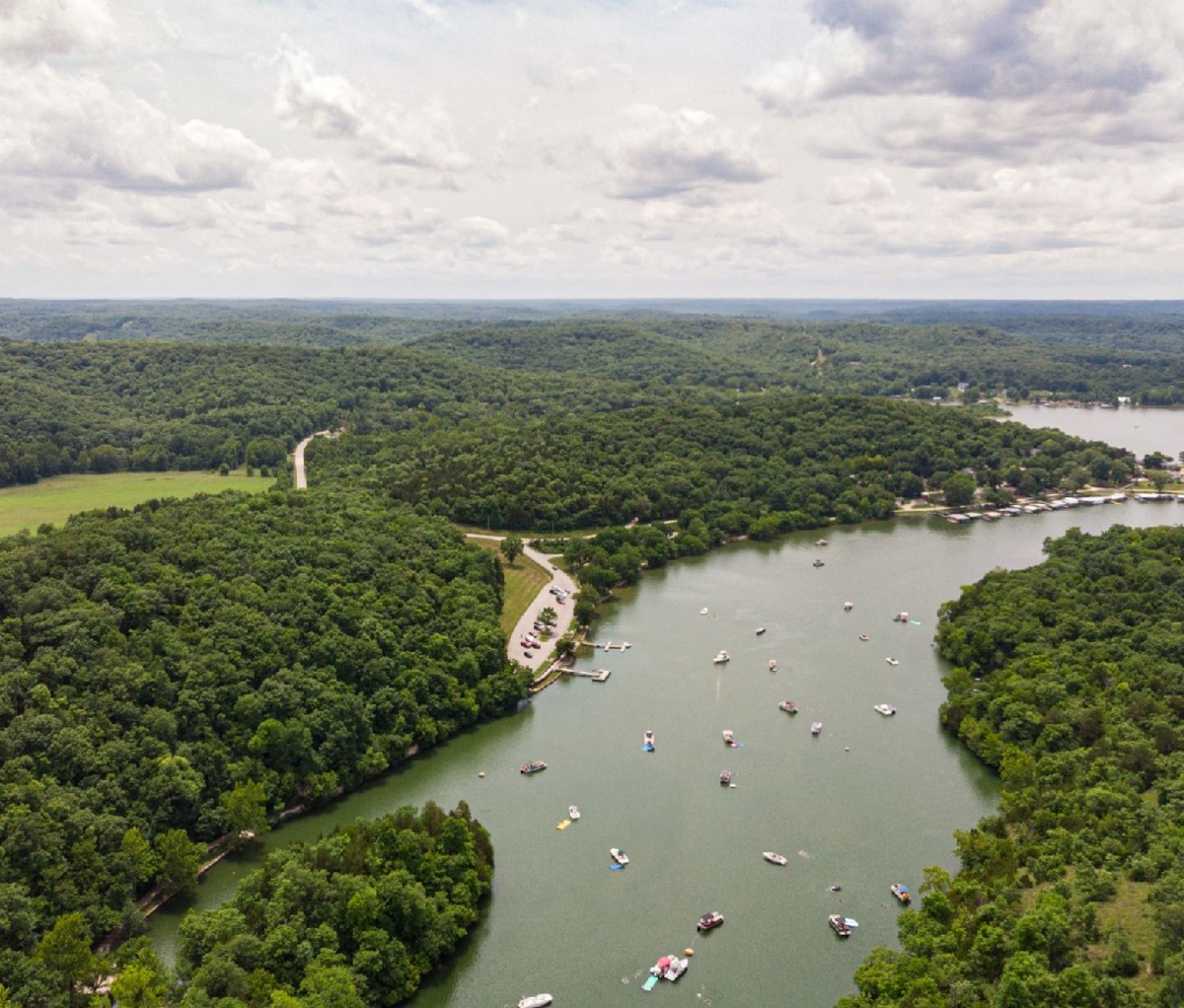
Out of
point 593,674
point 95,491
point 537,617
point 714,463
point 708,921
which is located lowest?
point 593,674

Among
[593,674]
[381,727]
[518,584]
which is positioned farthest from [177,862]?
[518,584]

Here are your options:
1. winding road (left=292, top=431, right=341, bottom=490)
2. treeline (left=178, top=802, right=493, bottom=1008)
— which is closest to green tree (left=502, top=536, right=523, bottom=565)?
winding road (left=292, top=431, right=341, bottom=490)

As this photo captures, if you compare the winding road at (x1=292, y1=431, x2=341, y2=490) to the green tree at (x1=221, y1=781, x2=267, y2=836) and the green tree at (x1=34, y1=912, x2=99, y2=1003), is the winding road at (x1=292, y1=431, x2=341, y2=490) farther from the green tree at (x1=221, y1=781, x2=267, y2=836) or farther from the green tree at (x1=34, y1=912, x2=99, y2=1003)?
the green tree at (x1=34, y1=912, x2=99, y2=1003)

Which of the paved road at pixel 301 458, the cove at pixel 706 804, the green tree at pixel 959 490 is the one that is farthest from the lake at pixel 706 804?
the paved road at pixel 301 458

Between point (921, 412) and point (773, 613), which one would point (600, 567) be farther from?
point (921, 412)

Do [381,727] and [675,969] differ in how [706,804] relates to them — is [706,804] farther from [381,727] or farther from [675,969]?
[381,727]

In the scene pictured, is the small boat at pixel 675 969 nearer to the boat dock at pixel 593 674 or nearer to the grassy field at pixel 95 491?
the boat dock at pixel 593 674
